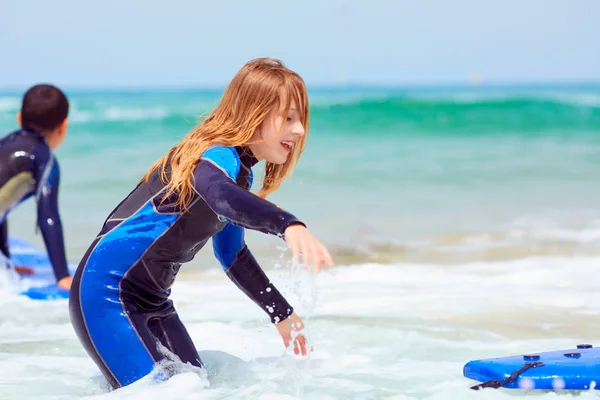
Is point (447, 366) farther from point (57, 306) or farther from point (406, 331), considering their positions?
point (57, 306)

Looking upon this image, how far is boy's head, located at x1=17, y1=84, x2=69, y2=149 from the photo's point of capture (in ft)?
16.0

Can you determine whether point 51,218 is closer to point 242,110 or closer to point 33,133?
point 33,133

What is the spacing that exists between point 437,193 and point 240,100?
7.92 metres

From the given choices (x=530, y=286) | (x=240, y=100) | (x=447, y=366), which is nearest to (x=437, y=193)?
(x=530, y=286)

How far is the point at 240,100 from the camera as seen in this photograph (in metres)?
2.56

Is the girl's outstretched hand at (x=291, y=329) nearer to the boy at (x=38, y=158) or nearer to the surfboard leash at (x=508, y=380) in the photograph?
the surfboard leash at (x=508, y=380)

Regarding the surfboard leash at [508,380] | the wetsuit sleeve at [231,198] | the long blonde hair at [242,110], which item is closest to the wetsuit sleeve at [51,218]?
the long blonde hair at [242,110]

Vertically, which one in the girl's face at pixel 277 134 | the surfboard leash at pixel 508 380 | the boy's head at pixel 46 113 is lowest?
the surfboard leash at pixel 508 380

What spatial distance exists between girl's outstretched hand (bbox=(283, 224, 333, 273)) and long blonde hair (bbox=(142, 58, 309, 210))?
49cm

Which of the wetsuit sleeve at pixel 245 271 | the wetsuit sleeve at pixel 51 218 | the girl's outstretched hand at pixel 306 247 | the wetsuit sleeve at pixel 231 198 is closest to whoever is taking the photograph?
the girl's outstretched hand at pixel 306 247

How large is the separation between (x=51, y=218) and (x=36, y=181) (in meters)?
0.30

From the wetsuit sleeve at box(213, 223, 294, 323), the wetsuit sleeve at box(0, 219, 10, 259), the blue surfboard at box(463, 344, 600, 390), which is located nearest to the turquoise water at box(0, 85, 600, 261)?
the wetsuit sleeve at box(213, 223, 294, 323)

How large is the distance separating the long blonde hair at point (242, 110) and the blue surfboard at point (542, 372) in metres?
1.07

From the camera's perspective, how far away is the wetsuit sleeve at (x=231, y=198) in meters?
2.16
